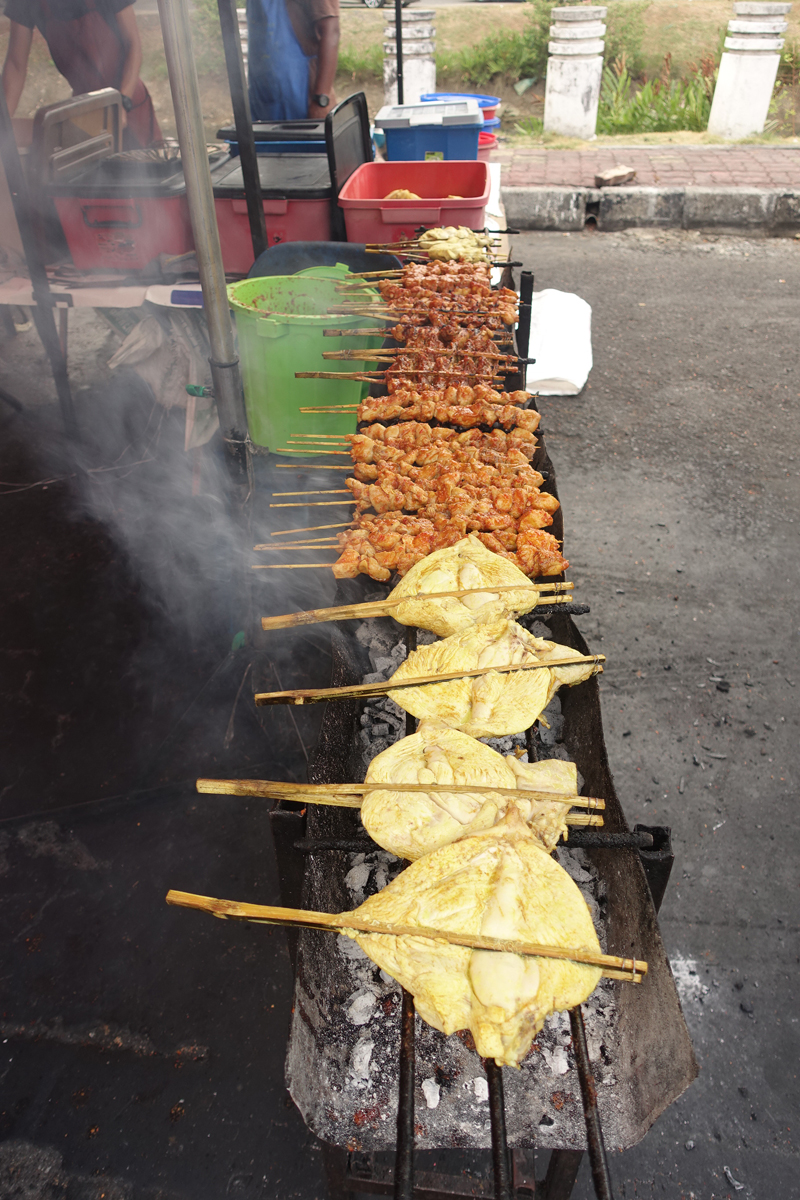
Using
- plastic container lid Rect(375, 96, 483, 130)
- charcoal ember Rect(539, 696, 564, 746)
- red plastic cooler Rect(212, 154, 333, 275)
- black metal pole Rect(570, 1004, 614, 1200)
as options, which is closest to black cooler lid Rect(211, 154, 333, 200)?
red plastic cooler Rect(212, 154, 333, 275)

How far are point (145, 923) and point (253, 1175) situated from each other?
46.1 inches

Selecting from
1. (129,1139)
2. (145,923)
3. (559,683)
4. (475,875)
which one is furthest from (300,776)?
(475,875)

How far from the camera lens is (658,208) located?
10.6 meters

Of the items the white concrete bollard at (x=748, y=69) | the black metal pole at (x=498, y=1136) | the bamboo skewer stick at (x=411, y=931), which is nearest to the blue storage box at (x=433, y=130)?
the bamboo skewer stick at (x=411, y=931)

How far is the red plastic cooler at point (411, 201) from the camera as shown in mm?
4742

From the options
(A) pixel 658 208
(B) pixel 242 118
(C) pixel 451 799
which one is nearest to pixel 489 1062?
(C) pixel 451 799

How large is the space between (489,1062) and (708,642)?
142 inches

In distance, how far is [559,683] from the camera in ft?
8.12

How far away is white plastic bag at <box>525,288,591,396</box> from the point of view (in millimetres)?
7035

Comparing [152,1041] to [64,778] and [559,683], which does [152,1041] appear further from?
[559,683]

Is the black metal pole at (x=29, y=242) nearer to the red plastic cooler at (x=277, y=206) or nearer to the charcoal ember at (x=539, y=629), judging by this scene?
the red plastic cooler at (x=277, y=206)

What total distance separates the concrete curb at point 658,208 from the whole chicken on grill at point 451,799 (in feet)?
35.5

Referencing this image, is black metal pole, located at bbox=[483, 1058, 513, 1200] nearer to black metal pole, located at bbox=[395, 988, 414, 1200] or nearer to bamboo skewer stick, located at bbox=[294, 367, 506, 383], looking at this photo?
black metal pole, located at bbox=[395, 988, 414, 1200]

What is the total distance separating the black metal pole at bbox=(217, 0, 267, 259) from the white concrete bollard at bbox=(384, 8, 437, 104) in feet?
34.4
